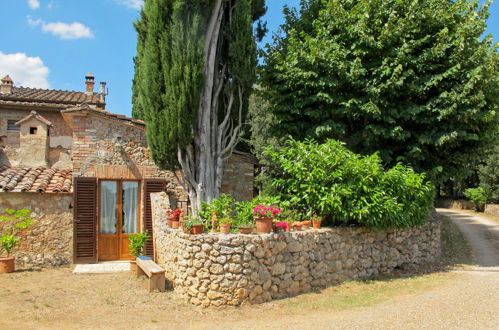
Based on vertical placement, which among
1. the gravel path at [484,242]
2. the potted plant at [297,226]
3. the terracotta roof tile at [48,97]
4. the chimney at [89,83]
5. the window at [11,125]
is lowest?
the gravel path at [484,242]

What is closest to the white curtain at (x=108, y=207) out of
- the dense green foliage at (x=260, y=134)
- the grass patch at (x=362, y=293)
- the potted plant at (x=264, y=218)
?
the potted plant at (x=264, y=218)

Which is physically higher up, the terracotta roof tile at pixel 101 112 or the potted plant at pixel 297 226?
the terracotta roof tile at pixel 101 112

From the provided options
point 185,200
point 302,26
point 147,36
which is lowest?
point 185,200

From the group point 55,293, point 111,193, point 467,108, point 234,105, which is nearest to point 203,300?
point 55,293

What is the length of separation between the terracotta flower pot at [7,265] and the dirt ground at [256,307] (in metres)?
0.43

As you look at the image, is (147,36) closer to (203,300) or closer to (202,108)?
(202,108)

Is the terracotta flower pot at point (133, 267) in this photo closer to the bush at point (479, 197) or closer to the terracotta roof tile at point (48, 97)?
the terracotta roof tile at point (48, 97)

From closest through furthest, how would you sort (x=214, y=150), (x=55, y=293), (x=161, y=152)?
(x=55, y=293) < (x=161, y=152) < (x=214, y=150)

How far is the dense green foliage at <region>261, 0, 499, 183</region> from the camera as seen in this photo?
33.5ft

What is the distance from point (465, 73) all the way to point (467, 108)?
100cm

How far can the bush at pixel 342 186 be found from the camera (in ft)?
27.9

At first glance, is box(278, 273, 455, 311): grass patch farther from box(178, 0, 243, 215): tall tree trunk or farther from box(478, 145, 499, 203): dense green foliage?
box(478, 145, 499, 203): dense green foliage

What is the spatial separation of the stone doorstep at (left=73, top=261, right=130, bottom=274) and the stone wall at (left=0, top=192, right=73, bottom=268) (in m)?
0.72

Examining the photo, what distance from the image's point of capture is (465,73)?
1021 centimetres
